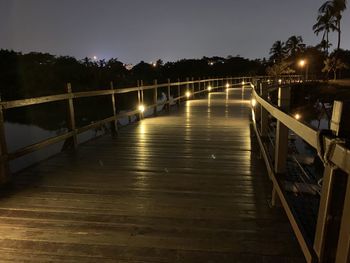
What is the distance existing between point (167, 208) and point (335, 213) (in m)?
1.95

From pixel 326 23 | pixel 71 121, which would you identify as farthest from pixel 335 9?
pixel 71 121

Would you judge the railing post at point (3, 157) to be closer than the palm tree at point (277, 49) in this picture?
Yes

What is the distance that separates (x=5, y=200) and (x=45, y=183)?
603 mm

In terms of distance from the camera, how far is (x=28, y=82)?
143 feet

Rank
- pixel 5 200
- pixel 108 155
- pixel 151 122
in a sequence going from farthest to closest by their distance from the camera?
pixel 151 122
pixel 108 155
pixel 5 200

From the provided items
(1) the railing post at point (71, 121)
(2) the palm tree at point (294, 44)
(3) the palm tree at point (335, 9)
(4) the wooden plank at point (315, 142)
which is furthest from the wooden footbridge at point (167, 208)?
(2) the palm tree at point (294, 44)

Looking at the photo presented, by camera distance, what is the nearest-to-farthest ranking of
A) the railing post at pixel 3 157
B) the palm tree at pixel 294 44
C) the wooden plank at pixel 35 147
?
1. the railing post at pixel 3 157
2. the wooden plank at pixel 35 147
3. the palm tree at pixel 294 44

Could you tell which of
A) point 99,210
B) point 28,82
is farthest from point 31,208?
point 28,82

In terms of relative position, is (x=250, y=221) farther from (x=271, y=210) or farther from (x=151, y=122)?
(x=151, y=122)

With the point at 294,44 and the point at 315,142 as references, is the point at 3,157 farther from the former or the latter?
the point at 294,44

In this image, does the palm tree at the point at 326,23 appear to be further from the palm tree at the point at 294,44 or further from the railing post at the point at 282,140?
the railing post at the point at 282,140

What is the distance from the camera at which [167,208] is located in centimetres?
334

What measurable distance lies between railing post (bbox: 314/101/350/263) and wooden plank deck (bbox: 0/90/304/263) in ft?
2.42

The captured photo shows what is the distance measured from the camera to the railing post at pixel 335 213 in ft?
4.72
